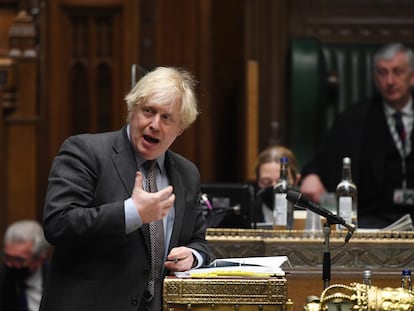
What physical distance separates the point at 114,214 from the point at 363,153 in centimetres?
345

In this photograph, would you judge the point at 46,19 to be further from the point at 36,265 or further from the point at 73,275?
the point at 73,275

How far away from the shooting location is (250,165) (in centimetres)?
693

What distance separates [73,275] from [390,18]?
14.5 ft

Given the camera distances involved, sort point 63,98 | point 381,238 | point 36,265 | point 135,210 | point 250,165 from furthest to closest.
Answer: point 63,98 < point 250,165 < point 36,265 < point 381,238 < point 135,210

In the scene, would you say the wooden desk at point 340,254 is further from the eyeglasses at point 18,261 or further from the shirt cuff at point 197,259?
the eyeglasses at point 18,261

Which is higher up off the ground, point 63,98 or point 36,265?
point 63,98

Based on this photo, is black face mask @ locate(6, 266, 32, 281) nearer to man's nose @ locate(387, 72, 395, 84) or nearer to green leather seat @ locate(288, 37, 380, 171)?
green leather seat @ locate(288, 37, 380, 171)

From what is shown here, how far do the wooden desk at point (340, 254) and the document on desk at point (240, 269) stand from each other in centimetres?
66

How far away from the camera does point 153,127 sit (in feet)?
12.2

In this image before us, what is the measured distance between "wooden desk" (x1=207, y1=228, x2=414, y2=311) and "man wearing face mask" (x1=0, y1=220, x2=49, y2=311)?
1812 millimetres

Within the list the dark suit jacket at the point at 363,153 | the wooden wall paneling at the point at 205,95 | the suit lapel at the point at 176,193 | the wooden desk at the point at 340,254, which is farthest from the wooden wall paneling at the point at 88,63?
the suit lapel at the point at 176,193

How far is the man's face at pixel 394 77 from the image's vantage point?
669 cm

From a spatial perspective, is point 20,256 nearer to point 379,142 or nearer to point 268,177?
point 268,177

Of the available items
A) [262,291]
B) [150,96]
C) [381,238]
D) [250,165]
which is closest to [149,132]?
[150,96]
